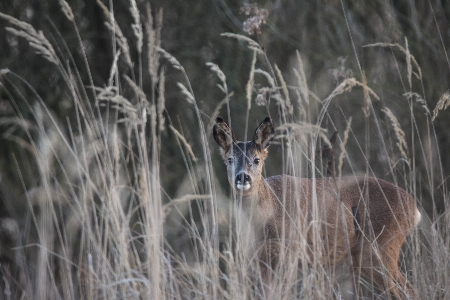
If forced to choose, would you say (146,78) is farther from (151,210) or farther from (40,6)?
(151,210)

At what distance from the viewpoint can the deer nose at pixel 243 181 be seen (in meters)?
5.40

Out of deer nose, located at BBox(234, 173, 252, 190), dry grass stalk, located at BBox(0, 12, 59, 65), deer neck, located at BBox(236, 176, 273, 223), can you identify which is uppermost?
dry grass stalk, located at BBox(0, 12, 59, 65)

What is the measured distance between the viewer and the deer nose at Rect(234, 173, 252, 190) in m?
5.40

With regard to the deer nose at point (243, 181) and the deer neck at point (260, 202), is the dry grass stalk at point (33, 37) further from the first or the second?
the deer neck at point (260, 202)

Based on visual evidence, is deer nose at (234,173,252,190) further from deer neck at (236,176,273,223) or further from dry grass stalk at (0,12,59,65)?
dry grass stalk at (0,12,59,65)

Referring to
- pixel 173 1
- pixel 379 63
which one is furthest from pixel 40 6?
pixel 379 63

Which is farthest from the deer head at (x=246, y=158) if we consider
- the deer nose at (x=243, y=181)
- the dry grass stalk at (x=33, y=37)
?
the dry grass stalk at (x=33, y=37)

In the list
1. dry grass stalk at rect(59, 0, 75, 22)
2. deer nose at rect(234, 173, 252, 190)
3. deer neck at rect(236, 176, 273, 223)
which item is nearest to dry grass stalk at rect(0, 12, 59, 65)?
dry grass stalk at rect(59, 0, 75, 22)

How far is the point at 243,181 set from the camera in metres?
5.47

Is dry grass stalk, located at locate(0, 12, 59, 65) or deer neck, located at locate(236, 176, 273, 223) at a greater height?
dry grass stalk, located at locate(0, 12, 59, 65)

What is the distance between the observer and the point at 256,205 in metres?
5.89

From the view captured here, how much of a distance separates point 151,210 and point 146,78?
200 inches

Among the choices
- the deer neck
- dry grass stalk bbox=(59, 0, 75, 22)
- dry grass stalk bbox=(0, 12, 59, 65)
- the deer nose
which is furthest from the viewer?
the deer neck

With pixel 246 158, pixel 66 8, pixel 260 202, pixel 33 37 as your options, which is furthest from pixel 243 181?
pixel 33 37
